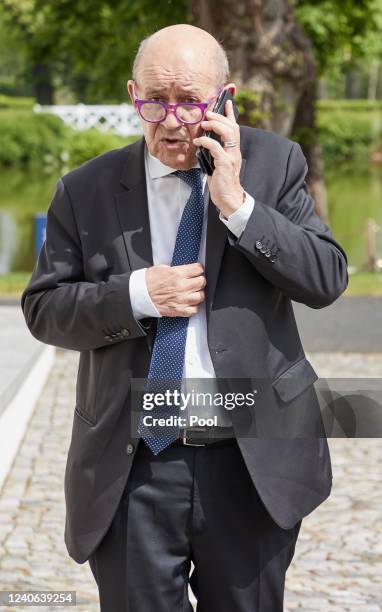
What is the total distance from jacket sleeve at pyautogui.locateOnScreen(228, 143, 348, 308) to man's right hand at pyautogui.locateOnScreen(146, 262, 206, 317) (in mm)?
126

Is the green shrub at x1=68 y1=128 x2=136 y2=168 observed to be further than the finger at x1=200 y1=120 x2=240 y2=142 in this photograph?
Yes

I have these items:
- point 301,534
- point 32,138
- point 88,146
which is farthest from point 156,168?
point 32,138

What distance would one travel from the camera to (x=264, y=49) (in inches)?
677

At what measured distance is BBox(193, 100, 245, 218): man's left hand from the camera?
287 centimetres

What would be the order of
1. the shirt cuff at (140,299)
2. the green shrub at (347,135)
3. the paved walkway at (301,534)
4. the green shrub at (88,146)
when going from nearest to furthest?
the shirt cuff at (140,299) < the paved walkway at (301,534) < the green shrub at (88,146) < the green shrub at (347,135)

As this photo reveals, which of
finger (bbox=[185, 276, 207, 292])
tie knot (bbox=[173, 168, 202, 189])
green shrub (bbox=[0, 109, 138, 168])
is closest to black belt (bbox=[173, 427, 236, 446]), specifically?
finger (bbox=[185, 276, 207, 292])

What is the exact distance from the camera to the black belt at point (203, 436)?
3.02 meters

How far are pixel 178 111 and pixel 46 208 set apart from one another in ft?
104

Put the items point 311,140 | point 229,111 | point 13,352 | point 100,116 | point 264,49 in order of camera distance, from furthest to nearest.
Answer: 1. point 100,116
2. point 311,140
3. point 264,49
4. point 13,352
5. point 229,111

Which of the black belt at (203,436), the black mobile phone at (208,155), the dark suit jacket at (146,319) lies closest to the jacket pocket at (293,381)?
the dark suit jacket at (146,319)

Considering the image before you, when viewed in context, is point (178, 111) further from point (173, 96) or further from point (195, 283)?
point (195, 283)

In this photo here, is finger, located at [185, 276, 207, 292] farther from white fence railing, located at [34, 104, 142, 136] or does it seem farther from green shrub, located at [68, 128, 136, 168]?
white fence railing, located at [34, 104, 142, 136]

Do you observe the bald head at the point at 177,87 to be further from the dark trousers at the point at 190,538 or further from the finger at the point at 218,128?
the dark trousers at the point at 190,538

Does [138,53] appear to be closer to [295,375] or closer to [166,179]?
[166,179]
